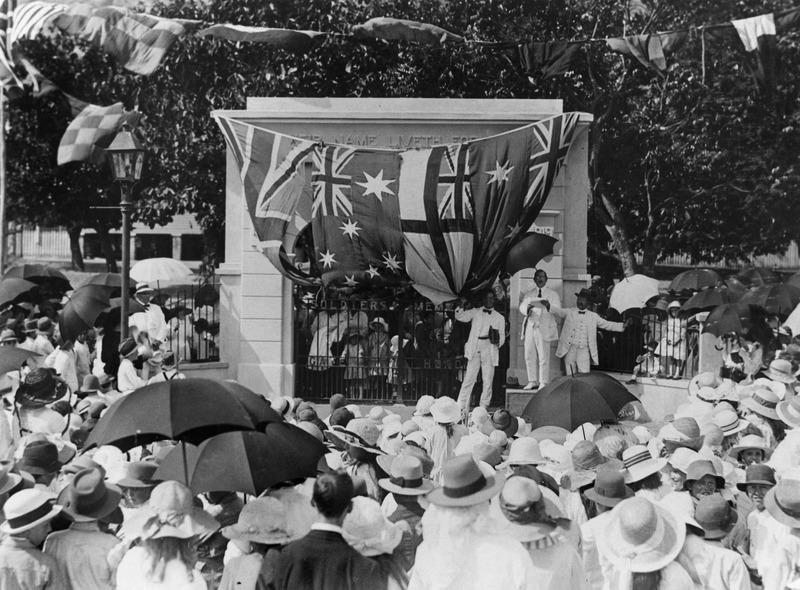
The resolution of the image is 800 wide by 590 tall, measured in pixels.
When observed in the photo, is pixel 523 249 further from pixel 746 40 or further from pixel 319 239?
pixel 746 40

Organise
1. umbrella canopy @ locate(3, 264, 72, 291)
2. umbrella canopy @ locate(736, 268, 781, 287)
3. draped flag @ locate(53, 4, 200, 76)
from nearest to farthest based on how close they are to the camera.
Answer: umbrella canopy @ locate(3, 264, 72, 291), draped flag @ locate(53, 4, 200, 76), umbrella canopy @ locate(736, 268, 781, 287)

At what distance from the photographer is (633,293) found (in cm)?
1702

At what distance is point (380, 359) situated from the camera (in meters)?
16.5

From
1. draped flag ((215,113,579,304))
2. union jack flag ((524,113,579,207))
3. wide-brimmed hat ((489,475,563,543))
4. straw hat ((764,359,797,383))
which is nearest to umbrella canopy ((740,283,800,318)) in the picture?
union jack flag ((524,113,579,207))

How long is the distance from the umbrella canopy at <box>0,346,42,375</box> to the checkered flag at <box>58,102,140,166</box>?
12194mm

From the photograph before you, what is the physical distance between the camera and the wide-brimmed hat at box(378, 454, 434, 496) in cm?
597

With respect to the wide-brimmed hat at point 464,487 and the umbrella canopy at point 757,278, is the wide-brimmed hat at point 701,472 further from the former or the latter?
the umbrella canopy at point 757,278

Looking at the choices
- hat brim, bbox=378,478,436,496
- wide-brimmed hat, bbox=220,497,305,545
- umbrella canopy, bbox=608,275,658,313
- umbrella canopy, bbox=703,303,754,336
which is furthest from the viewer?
umbrella canopy, bbox=608,275,658,313

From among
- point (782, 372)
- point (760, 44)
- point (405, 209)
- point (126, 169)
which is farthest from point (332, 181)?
point (760, 44)

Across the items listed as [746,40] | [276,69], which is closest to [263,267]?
[746,40]

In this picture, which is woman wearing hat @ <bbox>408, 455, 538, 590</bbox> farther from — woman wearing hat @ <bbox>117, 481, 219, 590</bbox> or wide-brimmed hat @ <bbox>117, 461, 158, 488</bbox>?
wide-brimmed hat @ <bbox>117, 461, 158, 488</bbox>

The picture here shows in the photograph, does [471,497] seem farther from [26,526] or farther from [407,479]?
[26,526]

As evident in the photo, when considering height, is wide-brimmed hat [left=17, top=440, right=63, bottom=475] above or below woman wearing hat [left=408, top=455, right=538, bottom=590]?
below

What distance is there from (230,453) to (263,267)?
11031 mm
